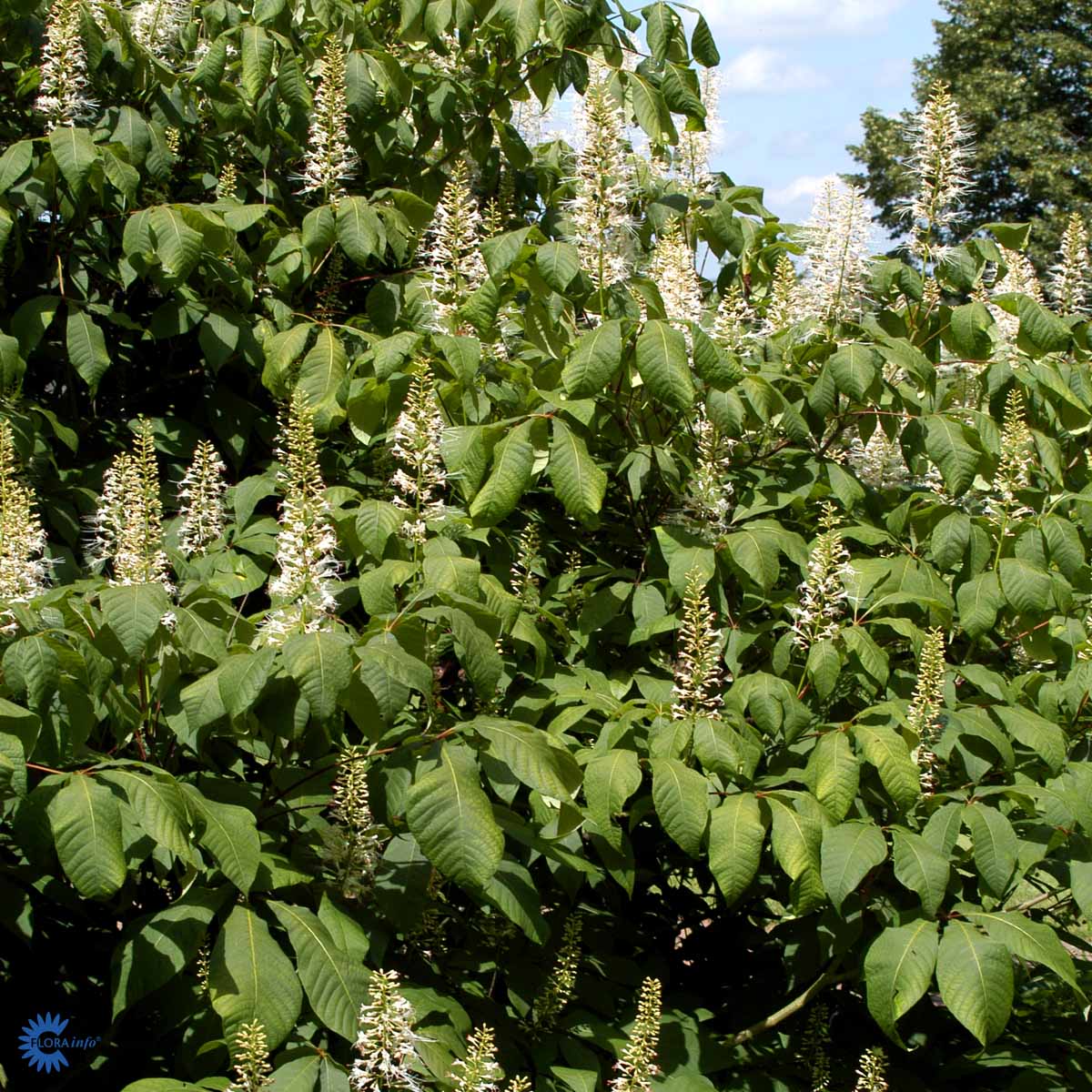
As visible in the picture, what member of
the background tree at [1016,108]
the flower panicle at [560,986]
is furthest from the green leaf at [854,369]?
the background tree at [1016,108]

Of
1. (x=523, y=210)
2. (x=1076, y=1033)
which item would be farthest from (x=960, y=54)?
(x=1076, y=1033)

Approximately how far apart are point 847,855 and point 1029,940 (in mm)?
428

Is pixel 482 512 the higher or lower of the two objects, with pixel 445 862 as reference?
higher

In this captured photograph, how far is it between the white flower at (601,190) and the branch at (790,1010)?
6.28ft

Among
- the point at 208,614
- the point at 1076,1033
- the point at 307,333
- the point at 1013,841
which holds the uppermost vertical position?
the point at 307,333

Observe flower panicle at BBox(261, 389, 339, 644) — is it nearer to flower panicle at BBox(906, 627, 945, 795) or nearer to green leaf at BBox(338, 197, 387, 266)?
green leaf at BBox(338, 197, 387, 266)

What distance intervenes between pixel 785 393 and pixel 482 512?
1186 millimetres

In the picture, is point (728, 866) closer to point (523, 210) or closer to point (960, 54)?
point (523, 210)

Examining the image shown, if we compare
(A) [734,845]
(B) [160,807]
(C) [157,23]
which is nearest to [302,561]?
(B) [160,807]

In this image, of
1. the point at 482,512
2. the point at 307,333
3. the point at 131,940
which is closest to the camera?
the point at 131,940

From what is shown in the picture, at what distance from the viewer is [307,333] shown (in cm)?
355

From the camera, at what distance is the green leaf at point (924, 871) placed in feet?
8.45

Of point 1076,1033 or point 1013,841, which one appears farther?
point 1076,1033

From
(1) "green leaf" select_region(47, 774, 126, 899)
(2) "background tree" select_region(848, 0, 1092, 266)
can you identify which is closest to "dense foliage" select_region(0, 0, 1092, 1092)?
(1) "green leaf" select_region(47, 774, 126, 899)
